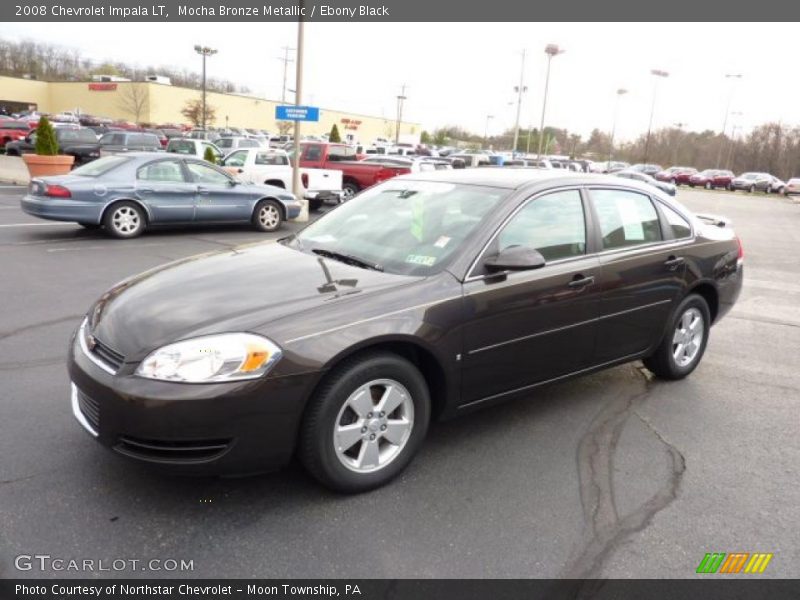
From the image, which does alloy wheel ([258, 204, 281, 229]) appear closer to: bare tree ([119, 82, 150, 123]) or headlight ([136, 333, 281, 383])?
headlight ([136, 333, 281, 383])

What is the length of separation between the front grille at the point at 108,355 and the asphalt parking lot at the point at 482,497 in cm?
62

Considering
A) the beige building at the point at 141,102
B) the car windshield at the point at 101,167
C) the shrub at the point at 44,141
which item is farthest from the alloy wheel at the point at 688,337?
the beige building at the point at 141,102

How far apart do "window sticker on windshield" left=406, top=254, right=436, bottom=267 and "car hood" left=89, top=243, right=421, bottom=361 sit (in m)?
0.19

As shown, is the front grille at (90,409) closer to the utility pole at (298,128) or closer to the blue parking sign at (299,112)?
the utility pole at (298,128)

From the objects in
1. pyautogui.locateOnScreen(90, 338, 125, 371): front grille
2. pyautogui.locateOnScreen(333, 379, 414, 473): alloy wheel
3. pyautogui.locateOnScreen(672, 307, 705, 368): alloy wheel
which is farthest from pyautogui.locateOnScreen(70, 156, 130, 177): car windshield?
pyautogui.locateOnScreen(672, 307, 705, 368): alloy wheel

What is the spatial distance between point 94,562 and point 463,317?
2057 millimetres

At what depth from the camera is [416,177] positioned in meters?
4.65

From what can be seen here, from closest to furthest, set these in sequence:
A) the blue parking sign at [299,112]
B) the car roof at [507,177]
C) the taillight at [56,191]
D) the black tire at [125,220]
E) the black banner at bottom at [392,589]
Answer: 1. the black banner at bottom at [392,589]
2. the car roof at [507,177]
3. the taillight at [56,191]
4. the black tire at [125,220]
5. the blue parking sign at [299,112]

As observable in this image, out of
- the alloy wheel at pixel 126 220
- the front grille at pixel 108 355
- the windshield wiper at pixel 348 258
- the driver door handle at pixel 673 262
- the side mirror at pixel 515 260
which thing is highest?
the side mirror at pixel 515 260

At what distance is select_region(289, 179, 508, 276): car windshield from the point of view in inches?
146

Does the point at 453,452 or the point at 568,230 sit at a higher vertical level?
the point at 568,230

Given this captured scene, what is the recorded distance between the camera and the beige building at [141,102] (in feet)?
261

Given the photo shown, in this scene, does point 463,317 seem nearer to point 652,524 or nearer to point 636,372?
point 652,524

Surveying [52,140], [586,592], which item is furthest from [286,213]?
[586,592]
